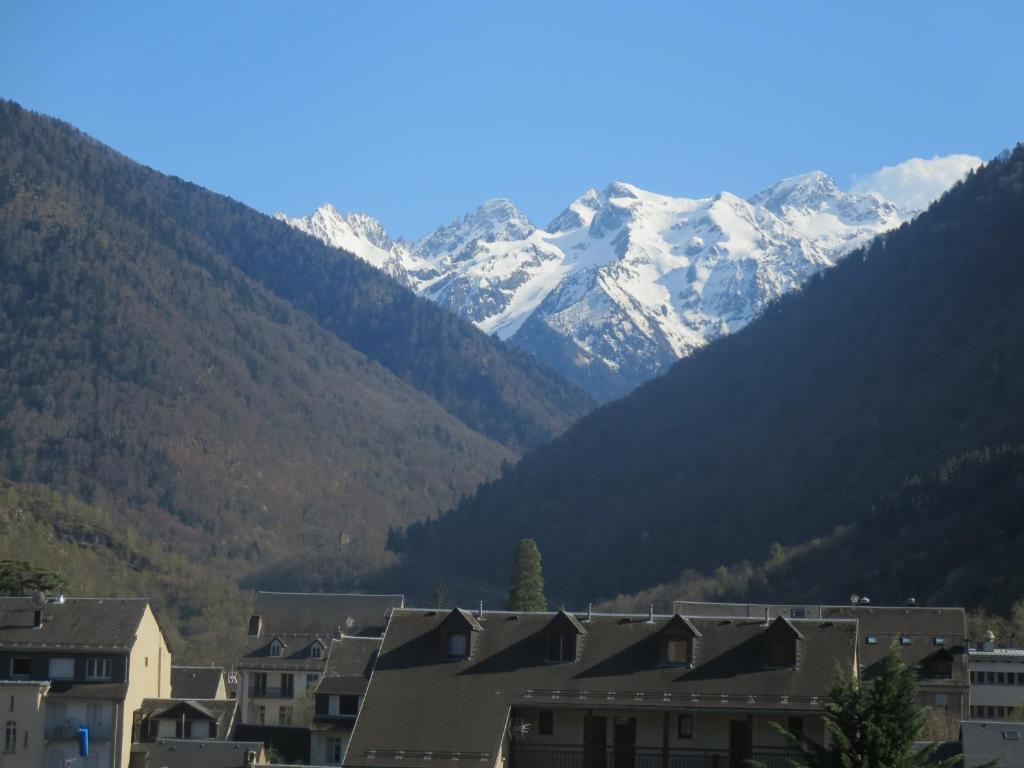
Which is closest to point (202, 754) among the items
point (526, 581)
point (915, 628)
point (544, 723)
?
point (544, 723)

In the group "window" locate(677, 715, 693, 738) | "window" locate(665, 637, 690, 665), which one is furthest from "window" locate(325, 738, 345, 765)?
"window" locate(677, 715, 693, 738)

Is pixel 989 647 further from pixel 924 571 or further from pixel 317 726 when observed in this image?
pixel 924 571

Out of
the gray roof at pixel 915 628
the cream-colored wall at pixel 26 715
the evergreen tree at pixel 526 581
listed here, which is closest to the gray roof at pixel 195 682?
the cream-colored wall at pixel 26 715

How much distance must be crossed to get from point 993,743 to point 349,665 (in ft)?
116

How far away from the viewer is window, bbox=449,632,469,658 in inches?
2603

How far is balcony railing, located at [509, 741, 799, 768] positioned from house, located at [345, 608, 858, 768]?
3 cm

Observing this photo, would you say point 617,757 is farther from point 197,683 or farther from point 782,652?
point 197,683

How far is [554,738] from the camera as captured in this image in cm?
6425

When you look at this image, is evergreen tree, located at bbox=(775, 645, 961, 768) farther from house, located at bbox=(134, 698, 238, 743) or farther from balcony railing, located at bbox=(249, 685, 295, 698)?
balcony railing, located at bbox=(249, 685, 295, 698)

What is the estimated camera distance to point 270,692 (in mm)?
116000

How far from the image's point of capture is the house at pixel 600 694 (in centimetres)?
6259

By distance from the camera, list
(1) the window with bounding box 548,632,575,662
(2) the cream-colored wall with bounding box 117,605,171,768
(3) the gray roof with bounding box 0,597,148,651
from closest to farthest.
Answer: (1) the window with bounding box 548,632,575,662 → (2) the cream-colored wall with bounding box 117,605,171,768 → (3) the gray roof with bounding box 0,597,148,651

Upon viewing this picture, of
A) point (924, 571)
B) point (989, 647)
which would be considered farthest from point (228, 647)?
point (989, 647)

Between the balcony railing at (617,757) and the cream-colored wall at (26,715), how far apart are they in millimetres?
30144
